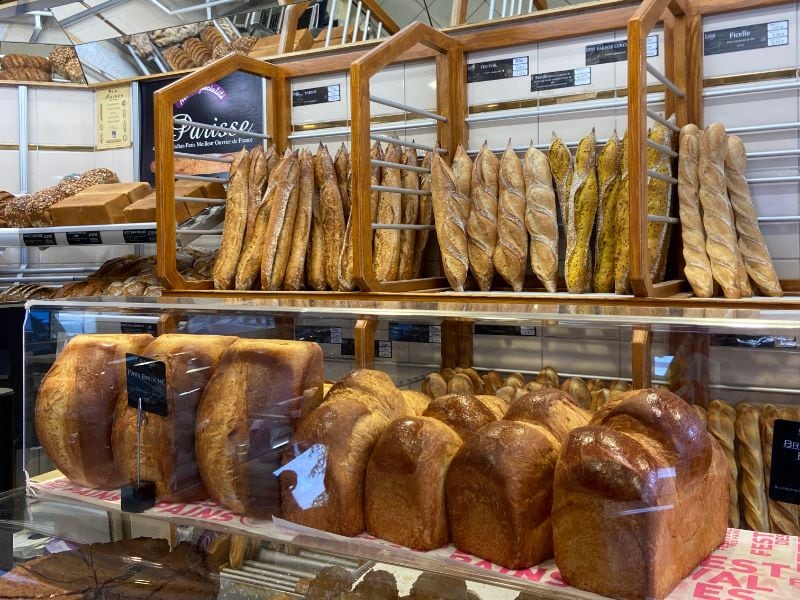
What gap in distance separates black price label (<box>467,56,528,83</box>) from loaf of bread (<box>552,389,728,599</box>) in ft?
7.11

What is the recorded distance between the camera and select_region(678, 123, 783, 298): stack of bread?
6.97 ft

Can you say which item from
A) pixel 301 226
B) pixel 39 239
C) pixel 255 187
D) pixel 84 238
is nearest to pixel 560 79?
pixel 301 226

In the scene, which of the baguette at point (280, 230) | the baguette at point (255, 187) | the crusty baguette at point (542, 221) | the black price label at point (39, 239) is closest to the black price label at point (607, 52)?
the crusty baguette at point (542, 221)

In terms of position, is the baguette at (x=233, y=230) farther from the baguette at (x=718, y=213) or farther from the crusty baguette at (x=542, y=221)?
the baguette at (x=718, y=213)

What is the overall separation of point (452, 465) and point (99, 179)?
324 centimetres

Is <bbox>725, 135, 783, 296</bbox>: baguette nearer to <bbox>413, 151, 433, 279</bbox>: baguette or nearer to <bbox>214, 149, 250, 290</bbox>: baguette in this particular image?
<bbox>413, 151, 433, 279</bbox>: baguette

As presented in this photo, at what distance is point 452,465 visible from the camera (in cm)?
100

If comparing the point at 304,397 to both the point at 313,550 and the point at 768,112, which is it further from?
the point at 768,112

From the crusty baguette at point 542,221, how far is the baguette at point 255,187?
1.04 metres

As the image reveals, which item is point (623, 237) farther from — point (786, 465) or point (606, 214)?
point (786, 465)

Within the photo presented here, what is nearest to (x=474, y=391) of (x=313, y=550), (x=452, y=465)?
(x=452, y=465)

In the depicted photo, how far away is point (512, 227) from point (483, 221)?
11 cm

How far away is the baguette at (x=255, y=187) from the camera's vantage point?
2.86 metres

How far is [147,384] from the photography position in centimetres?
122
